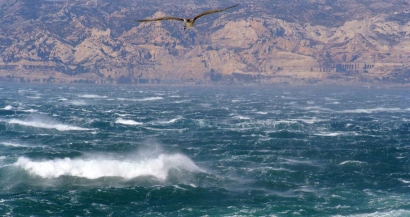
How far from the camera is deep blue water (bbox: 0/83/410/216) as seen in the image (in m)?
79.6

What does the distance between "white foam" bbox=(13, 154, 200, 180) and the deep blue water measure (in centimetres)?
17

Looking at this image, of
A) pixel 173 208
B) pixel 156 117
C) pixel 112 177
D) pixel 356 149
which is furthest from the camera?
pixel 156 117

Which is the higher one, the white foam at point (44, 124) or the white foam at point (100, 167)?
the white foam at point (100, 167)

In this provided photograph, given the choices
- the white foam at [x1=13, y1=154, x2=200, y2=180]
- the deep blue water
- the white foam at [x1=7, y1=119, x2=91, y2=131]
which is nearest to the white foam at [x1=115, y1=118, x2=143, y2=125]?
the deep blue water

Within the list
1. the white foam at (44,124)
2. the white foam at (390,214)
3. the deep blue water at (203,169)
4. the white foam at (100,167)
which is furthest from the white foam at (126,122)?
the white foam at (390,214)

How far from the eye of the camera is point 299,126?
160 m

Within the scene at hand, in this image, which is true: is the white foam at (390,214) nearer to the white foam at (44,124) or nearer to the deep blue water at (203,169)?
the deep blue water at (203,169)

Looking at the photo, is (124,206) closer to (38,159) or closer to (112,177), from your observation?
(112,177)

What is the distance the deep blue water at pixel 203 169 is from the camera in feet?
261

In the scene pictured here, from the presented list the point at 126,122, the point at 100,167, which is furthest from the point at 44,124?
the point at 100,167

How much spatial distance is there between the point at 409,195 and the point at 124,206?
39644 millimetres

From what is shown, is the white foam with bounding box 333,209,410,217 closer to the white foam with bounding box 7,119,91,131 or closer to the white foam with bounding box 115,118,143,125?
the white foam with bounding box 7,119,91,131

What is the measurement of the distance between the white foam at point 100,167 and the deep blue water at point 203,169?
166 mm

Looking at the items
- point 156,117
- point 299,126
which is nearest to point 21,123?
point 156,117
